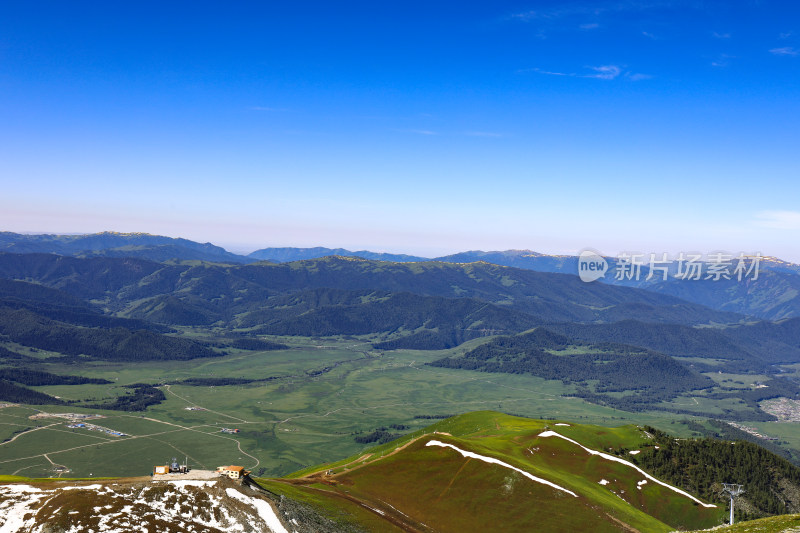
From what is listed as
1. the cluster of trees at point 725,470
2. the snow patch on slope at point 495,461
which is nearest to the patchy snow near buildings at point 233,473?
the snow patch on slope at point 495,461

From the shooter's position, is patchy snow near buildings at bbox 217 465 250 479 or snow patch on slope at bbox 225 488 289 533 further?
patchy snow near buildings at bbox 217 465 250 479

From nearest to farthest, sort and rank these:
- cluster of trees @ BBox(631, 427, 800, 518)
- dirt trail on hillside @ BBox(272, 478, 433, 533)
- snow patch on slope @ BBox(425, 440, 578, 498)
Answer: dirt trail on hillside @ BBox(272, 478, 433, 533) → snow patch on slope @ BBox(425, 440, 578, 498) → cluster of trees @ BBox(631, 427, 800, 518)

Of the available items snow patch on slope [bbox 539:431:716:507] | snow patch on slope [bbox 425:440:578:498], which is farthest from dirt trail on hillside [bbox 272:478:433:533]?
snow patch on slope [bbox 539:431:716:507]

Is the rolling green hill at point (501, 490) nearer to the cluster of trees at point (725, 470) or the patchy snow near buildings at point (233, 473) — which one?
the cluster of trees at point (725, 470)

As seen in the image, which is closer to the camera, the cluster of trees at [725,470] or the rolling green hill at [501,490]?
the rolling green hill at [501,490]

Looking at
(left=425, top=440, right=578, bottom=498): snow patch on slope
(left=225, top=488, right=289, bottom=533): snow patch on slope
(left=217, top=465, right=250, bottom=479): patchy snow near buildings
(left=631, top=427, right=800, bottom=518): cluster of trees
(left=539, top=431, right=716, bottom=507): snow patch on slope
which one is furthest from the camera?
(left=631, top=427, right=800, bottom=518): cluster of trees

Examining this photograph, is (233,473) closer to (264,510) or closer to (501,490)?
(264,510)

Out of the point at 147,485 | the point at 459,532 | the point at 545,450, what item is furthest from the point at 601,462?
the point at 147,485

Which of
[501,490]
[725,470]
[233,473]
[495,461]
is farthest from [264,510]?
[725,470]

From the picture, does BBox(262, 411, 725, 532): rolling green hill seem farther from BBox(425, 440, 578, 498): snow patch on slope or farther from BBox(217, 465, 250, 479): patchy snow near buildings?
BBox(217, 465, 250, 479): patchy snow near buildings
